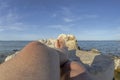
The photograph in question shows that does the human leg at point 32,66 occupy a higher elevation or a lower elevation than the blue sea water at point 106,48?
higher

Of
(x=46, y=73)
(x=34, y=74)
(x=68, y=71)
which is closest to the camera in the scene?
(x=34, y=74)

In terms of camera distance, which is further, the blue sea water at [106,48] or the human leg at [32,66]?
the blue sea water at [106,48]

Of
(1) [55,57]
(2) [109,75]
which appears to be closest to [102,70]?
(2) [109,75]

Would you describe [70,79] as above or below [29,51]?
below

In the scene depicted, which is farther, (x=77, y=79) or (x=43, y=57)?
(x=77, y=79)

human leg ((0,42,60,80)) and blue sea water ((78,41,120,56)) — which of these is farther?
blue sea water ((78,41,120,56))

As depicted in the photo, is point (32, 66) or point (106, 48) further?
point (106, 48)

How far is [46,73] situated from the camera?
1687 mm

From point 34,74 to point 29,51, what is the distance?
0.72ft

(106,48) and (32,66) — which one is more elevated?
(32,66)

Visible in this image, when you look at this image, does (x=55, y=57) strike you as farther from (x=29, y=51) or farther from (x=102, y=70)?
(x=102, y=70)

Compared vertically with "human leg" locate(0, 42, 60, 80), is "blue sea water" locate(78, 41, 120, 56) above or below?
below

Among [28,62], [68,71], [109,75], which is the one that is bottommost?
[109,75]

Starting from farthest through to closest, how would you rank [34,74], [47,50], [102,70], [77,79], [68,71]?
[102,70] < [68,71] < [77,79] < [47,50] < [34,74]
